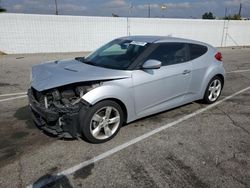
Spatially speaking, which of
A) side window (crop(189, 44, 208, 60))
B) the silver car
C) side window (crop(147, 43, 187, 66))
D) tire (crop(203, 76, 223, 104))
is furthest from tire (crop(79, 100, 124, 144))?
tire (crop(203, 76, 223, 104))

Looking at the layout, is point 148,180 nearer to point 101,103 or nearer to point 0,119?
point 101,103

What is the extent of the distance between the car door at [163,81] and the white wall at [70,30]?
399 inches

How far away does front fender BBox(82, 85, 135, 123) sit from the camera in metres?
3.30

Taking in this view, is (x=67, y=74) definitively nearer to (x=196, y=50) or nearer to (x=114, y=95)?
(x=114, y=95)

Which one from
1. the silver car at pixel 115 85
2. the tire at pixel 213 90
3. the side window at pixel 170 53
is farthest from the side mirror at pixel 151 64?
the tire at pixel 213 90

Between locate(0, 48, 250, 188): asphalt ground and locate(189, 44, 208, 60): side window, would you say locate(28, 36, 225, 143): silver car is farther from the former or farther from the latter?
locate(0, 48, 250, 188): asphalt ground

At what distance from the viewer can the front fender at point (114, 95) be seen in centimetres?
330

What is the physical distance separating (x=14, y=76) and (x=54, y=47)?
26.9 ft

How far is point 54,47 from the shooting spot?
1606cm

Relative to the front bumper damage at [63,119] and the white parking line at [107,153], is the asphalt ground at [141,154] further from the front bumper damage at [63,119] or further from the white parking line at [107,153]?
the front bumper damage at [63,119]

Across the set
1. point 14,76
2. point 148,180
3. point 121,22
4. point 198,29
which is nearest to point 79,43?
point 121,22

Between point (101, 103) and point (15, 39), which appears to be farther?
Result: point (15, 39)

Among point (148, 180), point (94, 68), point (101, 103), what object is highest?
point (94, 68)

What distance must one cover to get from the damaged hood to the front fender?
175mm
